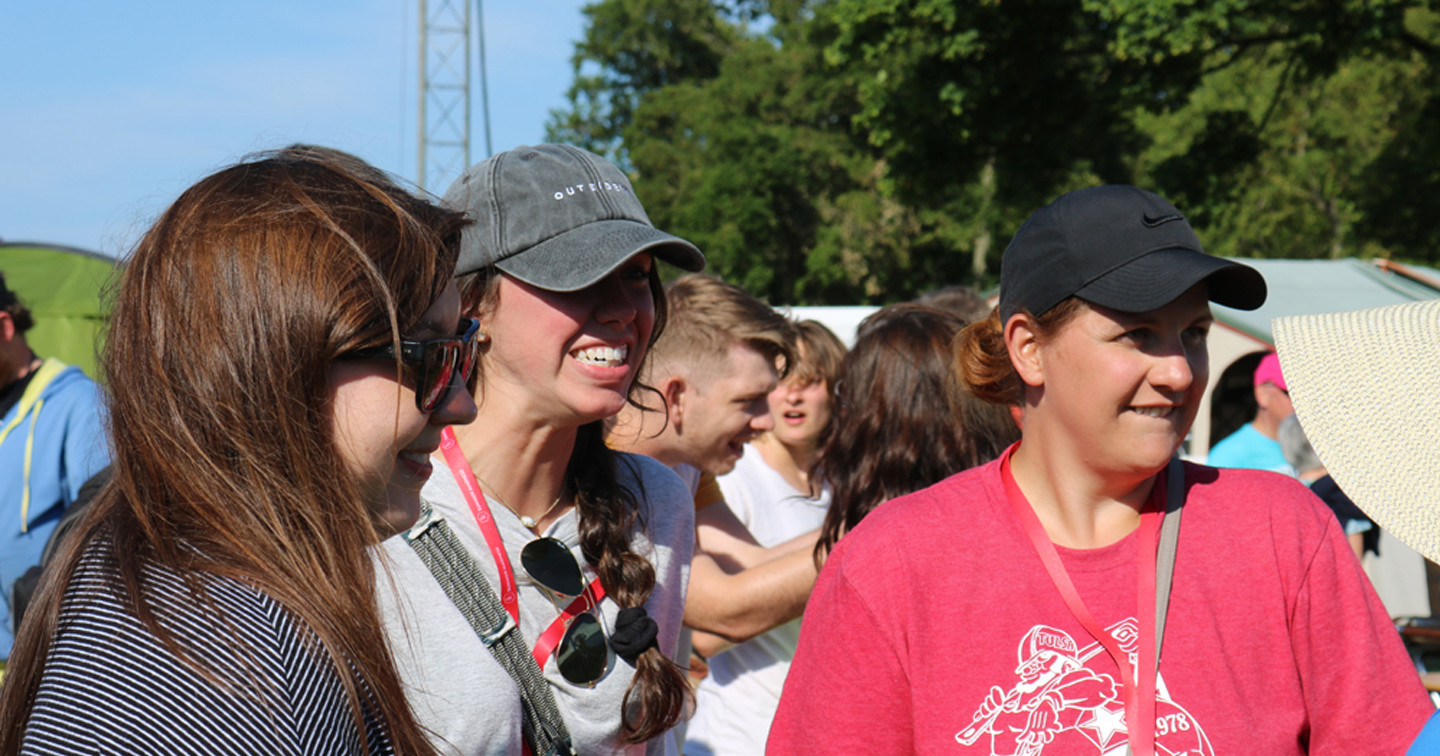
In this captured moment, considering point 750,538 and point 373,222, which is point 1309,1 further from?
point 373,222

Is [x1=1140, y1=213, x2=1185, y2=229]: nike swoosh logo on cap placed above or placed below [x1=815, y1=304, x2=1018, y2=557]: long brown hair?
above

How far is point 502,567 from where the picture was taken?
6.40ft

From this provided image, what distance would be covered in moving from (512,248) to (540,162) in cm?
19

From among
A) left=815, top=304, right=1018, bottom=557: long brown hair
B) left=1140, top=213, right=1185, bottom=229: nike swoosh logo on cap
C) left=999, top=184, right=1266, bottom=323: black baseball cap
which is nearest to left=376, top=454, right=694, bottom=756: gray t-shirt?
left=815, top=304, right=1018, bottom=557: long brown hair

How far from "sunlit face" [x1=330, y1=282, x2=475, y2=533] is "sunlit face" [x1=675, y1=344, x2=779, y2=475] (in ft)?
5.73

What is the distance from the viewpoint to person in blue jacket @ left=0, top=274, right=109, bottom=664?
4.18 meters

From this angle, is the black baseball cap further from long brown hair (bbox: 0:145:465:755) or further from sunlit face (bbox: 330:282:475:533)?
long brown hair (bbox: 0:145:465:755)

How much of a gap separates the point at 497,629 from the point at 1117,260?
1.18 m

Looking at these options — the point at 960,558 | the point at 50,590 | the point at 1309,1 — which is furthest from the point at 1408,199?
the point at 50,590

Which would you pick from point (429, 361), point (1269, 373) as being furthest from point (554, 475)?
point (1269, 373)

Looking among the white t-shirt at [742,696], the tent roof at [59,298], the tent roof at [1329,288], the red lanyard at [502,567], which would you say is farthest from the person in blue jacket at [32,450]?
the tent roof at [1329,288]

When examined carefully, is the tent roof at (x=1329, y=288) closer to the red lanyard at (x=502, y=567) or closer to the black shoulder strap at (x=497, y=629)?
the red lanyard at (x=502, y=567)

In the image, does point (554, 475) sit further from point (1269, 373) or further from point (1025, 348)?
point (1269, 373)

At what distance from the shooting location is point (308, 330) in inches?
48.1
